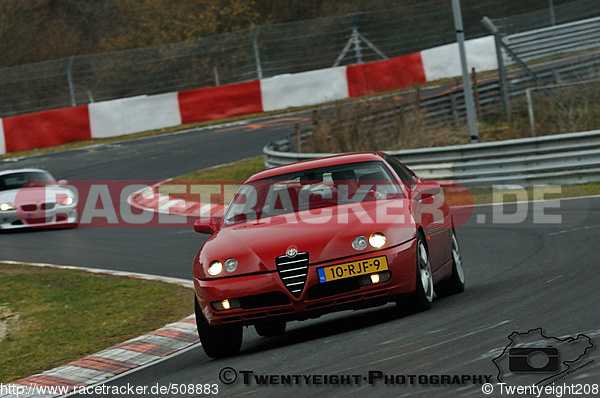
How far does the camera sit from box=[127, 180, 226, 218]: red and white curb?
19969 millimetres

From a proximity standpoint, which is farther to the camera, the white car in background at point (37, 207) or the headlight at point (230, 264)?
the white car in background at point (37, 207)

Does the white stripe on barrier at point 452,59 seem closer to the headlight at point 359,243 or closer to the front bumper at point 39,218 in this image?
the front bumper at point 39,218

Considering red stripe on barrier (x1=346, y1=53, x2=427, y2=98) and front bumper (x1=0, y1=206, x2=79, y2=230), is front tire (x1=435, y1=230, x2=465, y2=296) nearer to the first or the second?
front bumper (x1=0, y1=206, x2=79, y2=230)

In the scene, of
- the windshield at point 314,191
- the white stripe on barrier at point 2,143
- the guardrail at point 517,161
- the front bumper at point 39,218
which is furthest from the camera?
the white stripe on barrier at point 2,143

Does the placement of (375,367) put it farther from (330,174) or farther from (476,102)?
(476,102)

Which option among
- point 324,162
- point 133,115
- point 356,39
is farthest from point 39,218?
point 356,39

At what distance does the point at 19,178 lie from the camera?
68.1 ft

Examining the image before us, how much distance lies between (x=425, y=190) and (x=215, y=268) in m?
2.05

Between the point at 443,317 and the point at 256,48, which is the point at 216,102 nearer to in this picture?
the point at 256,48

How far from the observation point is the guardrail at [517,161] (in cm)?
1808

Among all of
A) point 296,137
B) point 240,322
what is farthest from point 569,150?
point 240,322

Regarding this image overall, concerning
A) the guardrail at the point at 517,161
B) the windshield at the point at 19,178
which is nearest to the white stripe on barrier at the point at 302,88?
the windshield at the point at 19,178

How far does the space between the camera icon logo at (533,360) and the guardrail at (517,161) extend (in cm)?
1249

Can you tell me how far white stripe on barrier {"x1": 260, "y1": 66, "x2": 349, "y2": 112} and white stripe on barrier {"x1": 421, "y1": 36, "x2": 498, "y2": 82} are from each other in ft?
11.8
